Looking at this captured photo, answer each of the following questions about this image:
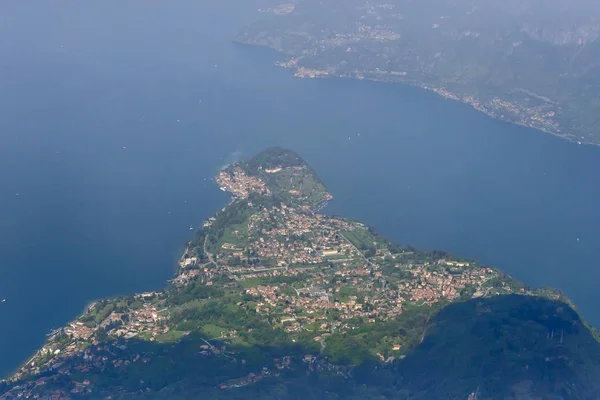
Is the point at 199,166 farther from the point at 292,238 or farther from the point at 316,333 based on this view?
the point at 316,333

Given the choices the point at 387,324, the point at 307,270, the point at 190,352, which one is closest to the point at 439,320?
the point at 387,324

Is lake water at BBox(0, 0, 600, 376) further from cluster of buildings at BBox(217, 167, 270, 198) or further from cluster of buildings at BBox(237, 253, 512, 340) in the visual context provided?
cluster of buildings at BBox(237, 253, 512, 340)

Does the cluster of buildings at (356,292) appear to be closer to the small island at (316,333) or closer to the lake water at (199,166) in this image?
the small island at (316,333)

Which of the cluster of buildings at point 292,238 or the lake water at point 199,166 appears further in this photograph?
the cluster of buildings at point 292,238

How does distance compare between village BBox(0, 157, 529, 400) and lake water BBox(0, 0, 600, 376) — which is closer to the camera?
village BBox(0, 157, 529, 400)

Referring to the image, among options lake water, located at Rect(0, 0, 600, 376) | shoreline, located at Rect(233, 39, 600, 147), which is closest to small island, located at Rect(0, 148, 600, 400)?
lake water, located at Rect(0, 0, 600, 376)

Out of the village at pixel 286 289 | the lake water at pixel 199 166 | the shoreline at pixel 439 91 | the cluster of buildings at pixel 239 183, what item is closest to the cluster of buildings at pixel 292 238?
the village at pixel 286 289
